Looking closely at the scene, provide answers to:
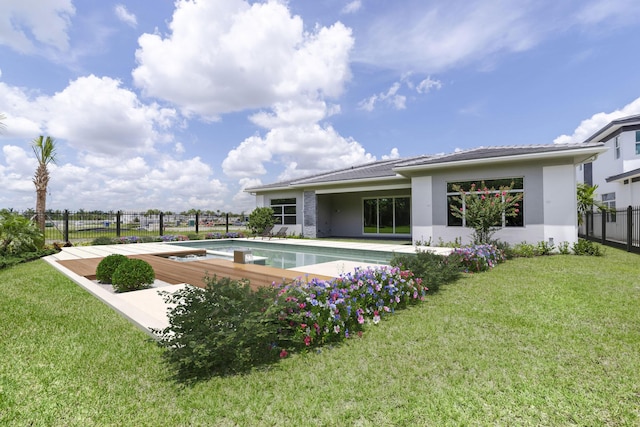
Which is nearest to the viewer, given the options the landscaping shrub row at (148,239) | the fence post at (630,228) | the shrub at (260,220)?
the fence post at (630,228)

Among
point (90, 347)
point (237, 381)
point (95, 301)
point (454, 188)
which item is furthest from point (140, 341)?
point (454, 188)

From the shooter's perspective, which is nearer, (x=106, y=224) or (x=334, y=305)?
(x=334, y=305)

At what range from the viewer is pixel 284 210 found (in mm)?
21344

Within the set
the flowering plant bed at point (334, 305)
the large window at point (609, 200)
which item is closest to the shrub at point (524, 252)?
the flowering plant bed at point (334, 305)

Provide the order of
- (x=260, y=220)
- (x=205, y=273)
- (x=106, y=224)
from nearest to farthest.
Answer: (x=205, y=273), (x=260, y=220), (x=106, y=224)

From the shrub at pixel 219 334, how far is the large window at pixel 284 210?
1730 centimetres

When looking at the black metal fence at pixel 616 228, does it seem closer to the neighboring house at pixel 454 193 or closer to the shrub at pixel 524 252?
the neighboring house at pixel 454 193

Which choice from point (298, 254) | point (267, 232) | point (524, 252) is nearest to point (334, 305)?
point (298, 254)

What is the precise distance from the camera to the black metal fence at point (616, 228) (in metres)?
12.1

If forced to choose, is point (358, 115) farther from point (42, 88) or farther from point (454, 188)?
point (42, 88)

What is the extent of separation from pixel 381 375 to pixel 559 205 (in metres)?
11.8

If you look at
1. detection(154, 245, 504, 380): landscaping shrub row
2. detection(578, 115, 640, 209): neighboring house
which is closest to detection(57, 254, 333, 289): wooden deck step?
detection(154, 245, 504, 380): landscaping shrub row

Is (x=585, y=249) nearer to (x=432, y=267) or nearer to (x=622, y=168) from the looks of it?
(x=432, y=267)

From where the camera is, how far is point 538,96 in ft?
41.5
